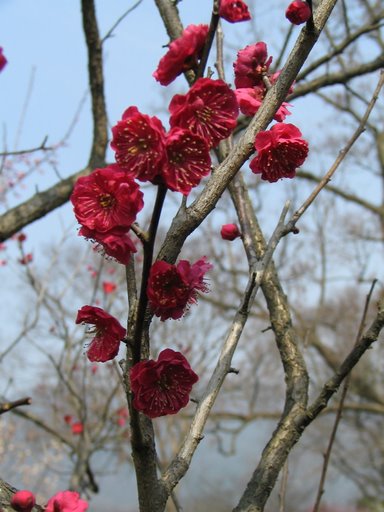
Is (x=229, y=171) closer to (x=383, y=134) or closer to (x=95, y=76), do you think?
(x=95, y=76)

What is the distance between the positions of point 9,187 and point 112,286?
148cm

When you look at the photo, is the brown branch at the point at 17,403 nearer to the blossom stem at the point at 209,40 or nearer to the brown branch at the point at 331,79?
the blossom stem at the point at 209,40

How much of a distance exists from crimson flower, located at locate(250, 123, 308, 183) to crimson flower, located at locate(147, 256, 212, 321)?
0.18 m

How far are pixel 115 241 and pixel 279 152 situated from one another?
0.30 metres

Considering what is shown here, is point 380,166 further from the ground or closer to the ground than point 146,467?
further from the ground

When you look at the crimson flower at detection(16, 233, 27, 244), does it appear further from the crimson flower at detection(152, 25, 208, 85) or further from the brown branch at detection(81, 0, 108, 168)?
the crimson flower at detection(152, 25, 208, 85)

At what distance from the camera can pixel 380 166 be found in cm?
958

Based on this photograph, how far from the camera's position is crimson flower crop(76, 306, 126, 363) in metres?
0.83

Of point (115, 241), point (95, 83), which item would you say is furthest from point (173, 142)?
point (95, 83)

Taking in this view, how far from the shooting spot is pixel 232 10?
0.86 metres

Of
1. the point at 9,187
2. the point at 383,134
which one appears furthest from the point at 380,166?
the point at 9,187

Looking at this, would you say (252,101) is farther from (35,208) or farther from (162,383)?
(35,208)

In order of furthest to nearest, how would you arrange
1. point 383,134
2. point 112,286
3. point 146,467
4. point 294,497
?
point 294,497 → point 383,134 → point 112,286 → point 146,467

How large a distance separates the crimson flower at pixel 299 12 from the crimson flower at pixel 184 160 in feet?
1.02
